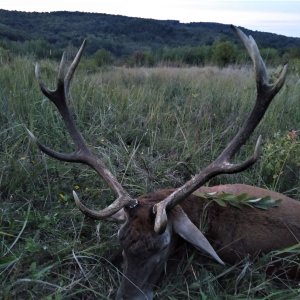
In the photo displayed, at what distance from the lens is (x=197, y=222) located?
11.3ft

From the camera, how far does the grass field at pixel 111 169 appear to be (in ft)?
11.0

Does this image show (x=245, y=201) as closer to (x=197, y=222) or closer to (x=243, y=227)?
(x=243, y=227)

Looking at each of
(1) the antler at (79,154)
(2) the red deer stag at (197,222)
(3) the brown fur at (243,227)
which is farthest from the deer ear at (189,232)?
(1) the antler at (79,154)

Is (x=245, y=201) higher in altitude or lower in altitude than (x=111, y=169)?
higher

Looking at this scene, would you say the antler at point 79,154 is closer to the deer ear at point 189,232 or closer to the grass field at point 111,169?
the deer ear at point 189,232

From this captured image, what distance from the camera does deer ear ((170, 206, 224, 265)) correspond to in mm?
3210

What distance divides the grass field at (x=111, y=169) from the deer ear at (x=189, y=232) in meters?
0.21

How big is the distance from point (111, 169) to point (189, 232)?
156cm

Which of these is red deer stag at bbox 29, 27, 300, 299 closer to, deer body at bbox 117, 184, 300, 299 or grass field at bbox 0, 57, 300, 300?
deer body at bbox 117, 184, 300, 299

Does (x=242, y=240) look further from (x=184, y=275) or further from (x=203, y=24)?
(x=203, y=24)

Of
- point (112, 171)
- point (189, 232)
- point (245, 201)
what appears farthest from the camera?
point (112, 171)

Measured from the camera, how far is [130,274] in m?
3.14

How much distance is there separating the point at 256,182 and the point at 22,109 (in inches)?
91.1

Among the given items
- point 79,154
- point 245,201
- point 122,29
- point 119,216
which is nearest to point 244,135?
point 245,201
